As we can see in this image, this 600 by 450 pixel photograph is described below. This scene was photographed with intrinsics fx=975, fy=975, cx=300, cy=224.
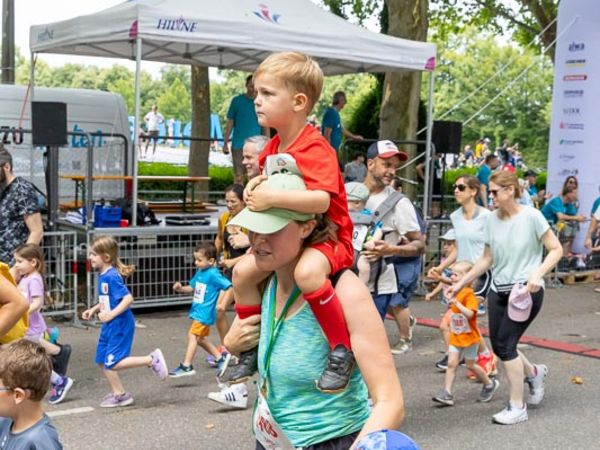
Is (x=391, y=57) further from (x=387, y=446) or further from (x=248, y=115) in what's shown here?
(x=387, y=446)

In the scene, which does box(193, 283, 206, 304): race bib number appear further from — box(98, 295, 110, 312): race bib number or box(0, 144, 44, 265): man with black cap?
box(0, 144, 44, 265): man with black cap

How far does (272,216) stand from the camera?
2.64 m

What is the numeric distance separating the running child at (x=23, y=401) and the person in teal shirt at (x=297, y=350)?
1.08 metres

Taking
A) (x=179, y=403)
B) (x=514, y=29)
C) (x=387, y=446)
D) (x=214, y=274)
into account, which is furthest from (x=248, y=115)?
(x=514, y=29)

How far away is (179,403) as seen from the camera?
7320 millimetres

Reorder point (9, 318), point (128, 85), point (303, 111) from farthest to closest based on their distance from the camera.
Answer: point (128, 85) < point (9, 318) < point (303, 111)

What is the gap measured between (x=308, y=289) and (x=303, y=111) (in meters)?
0.55

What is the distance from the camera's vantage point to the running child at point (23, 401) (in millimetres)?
3607

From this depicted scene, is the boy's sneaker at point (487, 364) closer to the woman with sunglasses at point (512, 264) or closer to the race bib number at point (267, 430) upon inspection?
the woman with sunglasses at point (512, 264)

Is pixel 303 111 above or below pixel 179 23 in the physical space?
below

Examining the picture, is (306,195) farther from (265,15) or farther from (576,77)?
(576,77)

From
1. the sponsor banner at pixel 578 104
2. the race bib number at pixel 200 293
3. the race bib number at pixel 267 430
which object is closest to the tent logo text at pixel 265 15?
the race bib number at pixel 200 293

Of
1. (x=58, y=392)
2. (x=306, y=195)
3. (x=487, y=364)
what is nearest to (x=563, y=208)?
(x=487, y=364)

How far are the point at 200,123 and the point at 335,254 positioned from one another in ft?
66.5
